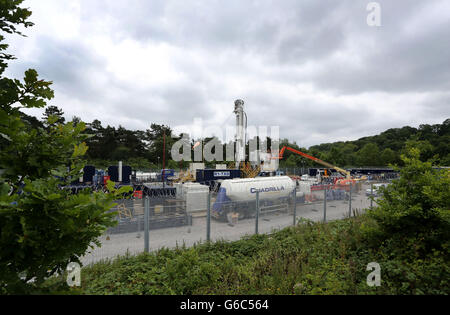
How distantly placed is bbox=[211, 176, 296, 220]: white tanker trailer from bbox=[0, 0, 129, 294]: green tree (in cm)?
827

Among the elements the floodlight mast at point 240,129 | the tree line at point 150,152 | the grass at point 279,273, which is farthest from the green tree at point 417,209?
the tree line at point 150,152

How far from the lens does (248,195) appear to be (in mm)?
13609

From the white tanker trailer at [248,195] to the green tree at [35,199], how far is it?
8268 mm

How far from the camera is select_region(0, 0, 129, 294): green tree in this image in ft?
5.66

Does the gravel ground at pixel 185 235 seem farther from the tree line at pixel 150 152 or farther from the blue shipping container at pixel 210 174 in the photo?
the tree line at pixel 150 152

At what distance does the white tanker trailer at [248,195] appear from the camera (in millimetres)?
10119

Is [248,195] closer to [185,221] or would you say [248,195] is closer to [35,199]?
[185,221]

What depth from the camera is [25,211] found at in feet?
5.81

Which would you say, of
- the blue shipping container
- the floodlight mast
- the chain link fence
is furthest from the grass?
the floodlight mast

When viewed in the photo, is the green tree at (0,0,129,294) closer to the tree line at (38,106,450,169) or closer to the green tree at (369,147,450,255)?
the green tree at (369,147,450,255)
